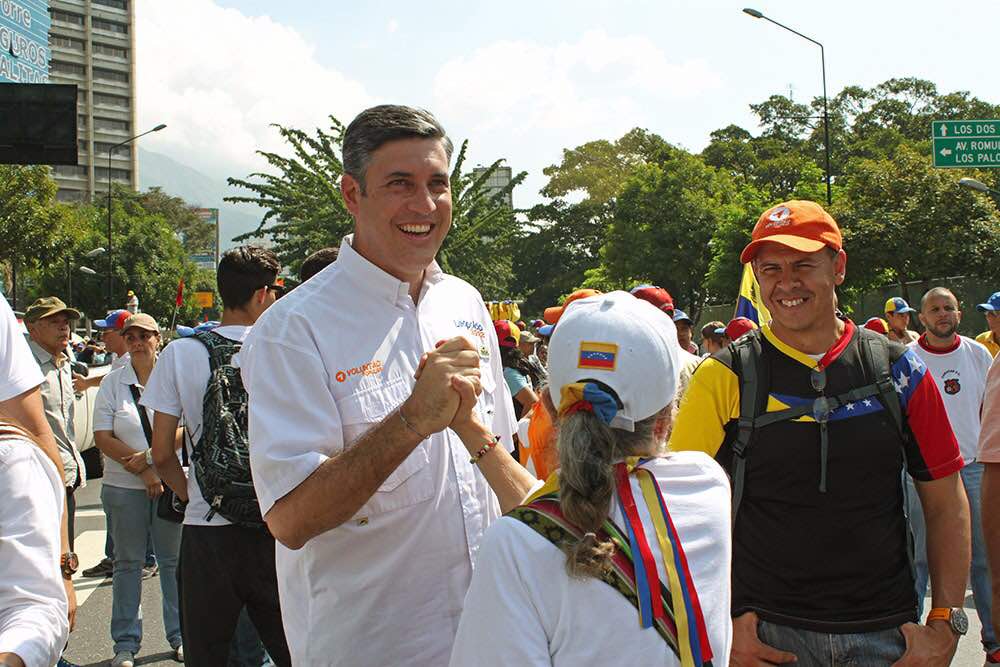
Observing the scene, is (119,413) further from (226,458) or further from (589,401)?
(589,401)

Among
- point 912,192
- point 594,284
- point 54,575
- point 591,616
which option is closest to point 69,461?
point 54,575

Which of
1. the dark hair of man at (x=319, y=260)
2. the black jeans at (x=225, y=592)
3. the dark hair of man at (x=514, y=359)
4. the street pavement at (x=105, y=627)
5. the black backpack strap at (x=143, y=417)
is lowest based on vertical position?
the street pavement at (x=105, y=627)

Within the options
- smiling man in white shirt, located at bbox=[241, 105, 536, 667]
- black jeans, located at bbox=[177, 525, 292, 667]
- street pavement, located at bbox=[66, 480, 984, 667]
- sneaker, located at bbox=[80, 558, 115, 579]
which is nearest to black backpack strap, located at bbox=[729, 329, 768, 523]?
smiling man in white shirt, located at bbox=[241, 105, 536, 667]

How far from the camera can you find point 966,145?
18.2 m

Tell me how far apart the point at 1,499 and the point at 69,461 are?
12.6ft

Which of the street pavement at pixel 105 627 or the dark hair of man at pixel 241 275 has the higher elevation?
the dark hair of man at pixel 241 275

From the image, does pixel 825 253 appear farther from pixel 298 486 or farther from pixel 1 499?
pixel 1 499

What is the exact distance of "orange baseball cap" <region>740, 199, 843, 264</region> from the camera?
10.2 ft

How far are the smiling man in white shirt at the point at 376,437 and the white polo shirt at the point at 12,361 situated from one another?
4.67 ft

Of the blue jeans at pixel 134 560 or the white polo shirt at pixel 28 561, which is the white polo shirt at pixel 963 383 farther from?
the white polo shirt at pixel 28 561

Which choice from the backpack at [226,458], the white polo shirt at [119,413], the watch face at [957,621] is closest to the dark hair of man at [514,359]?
the white polo shirt at [119,413]

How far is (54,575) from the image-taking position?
2.11 meters

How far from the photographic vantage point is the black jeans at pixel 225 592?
393cm

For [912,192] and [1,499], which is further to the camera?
[912,192]
